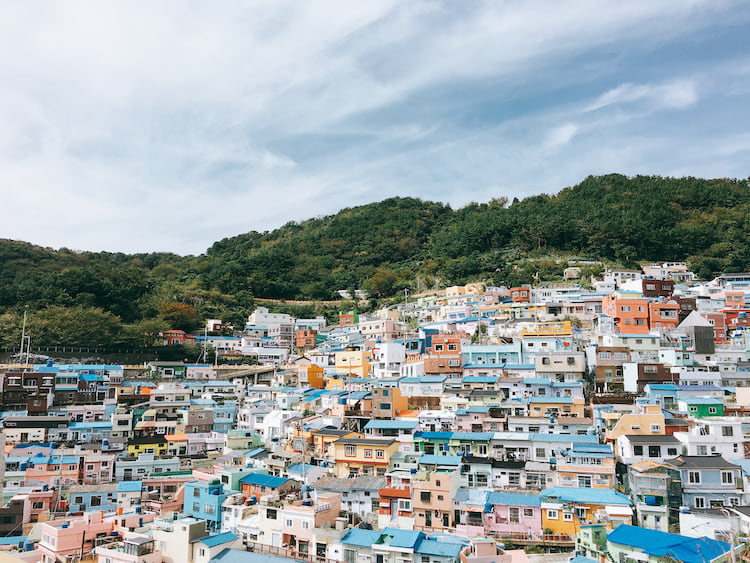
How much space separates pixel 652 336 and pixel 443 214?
50.7 metres

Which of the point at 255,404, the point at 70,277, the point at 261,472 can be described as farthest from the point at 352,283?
the point at 261,472

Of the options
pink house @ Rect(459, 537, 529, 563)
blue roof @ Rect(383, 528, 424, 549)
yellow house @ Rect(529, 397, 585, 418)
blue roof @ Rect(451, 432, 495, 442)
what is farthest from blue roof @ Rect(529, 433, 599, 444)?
blue roof @ Rect(383, 528, 424, 549)

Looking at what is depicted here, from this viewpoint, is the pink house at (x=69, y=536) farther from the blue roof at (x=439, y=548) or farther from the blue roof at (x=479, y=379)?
the blue roof at (x=479, y=379)

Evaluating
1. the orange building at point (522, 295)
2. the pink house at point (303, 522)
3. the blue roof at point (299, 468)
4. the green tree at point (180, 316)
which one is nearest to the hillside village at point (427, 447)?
the pink house at point (303, 522)

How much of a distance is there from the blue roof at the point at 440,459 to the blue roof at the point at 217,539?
20.5 feet

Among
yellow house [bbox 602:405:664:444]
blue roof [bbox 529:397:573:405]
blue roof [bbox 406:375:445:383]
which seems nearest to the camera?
yellow house [bbox 602:405:664:444]

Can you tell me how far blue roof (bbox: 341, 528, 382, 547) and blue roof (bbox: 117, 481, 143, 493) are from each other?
9169 mm

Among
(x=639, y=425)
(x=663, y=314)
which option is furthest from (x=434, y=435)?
(x=663, y=314)

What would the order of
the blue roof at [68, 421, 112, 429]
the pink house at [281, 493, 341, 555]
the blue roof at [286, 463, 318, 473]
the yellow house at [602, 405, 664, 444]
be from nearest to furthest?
1. the pink house at [281, 493, 341, 555]
2. the yellow house at [602, 405, 664, 444]
3. the blue roof at [286, 463, 318, 473]
4. the blue roof at [68, 421, 112, 429]

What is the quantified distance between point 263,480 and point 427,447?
579cm

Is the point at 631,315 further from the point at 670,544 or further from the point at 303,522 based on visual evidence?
the point at 303,522

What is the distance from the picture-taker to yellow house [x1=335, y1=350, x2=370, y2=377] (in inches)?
1303

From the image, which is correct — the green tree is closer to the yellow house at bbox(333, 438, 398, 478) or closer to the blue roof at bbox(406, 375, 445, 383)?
the blue roof at bbox(406, 375, 445, 383)

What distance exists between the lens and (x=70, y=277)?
43.0 meters
